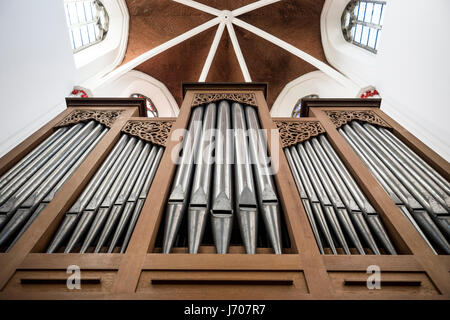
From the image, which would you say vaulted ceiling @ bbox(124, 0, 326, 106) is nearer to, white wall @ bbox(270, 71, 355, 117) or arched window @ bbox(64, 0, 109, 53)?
white wall @ bbox(270, 71, 355, 117)

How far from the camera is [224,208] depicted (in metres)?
2.46

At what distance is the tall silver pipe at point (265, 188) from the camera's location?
238 centimetres

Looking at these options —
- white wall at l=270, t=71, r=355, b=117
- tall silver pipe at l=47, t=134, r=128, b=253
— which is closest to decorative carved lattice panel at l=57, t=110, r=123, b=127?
tall silver pipe at l=47, t=134, r=128, b=253

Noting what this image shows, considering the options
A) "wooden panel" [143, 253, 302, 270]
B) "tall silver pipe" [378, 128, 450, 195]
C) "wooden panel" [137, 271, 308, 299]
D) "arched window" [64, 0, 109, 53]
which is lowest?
"wooden panel" [137, 271, 308, 299]

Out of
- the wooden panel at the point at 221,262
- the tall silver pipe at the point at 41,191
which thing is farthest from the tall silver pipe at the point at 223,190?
the tall silver pipe at the point at 41,191

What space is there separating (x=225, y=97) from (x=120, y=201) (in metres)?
2.76

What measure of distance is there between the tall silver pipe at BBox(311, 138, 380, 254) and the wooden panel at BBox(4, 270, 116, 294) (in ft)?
5.99

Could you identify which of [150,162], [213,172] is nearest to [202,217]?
[213,172]

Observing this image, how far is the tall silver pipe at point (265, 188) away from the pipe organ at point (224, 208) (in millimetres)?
14

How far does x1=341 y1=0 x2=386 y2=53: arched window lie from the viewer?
7339mm

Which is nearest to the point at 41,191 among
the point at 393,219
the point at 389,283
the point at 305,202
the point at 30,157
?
the point at 30,157

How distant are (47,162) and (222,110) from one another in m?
2.37

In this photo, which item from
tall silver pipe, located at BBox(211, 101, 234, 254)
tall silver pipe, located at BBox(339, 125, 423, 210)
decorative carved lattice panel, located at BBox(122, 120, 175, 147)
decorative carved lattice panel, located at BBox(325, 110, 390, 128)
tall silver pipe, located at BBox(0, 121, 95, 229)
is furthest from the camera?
decorative carved lattice panel, located at BBox(325, 110, 390, 128)

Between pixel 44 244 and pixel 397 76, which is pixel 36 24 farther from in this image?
pixel 397 76
